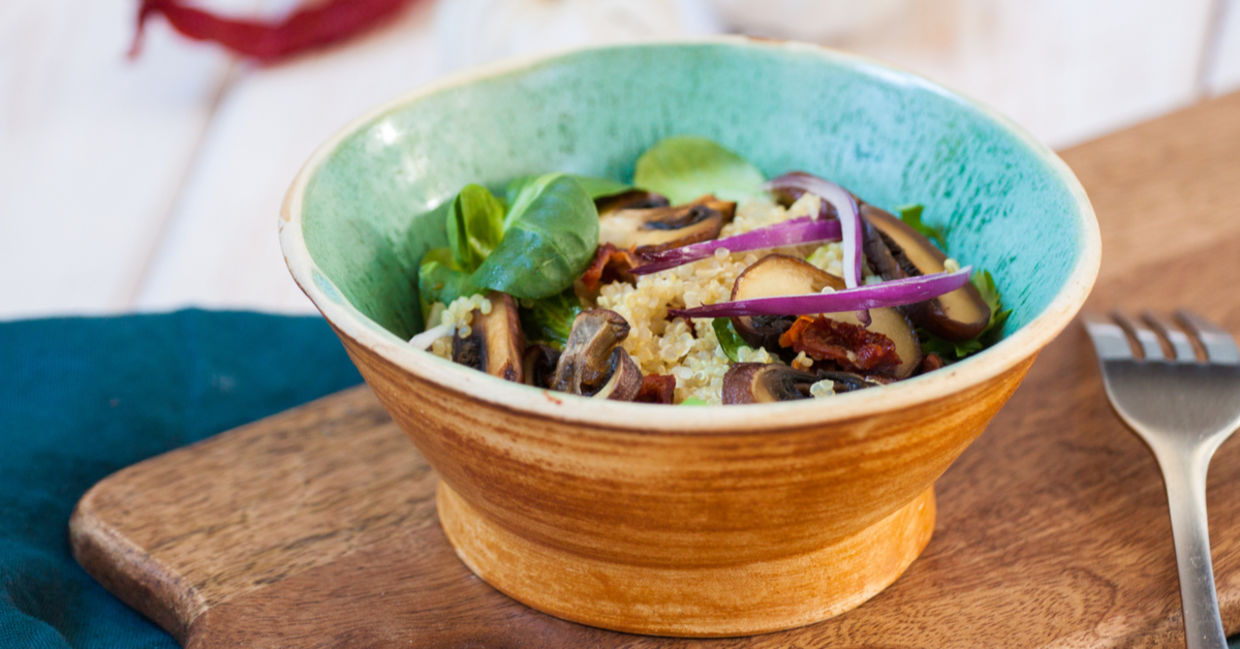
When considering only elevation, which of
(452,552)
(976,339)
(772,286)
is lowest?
(452,552)

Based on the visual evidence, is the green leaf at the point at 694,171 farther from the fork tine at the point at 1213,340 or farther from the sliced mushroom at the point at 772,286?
the fork tine at the point at 1213,340

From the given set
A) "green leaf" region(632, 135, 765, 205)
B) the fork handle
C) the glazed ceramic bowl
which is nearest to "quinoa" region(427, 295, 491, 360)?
the glazed ceramic bowl

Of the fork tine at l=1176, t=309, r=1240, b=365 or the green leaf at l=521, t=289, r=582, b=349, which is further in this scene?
the fork tine at l=1176, t=309, r=1240, b=365

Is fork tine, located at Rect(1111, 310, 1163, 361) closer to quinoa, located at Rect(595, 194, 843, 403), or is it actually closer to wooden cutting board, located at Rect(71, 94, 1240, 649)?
wooden cutting board, located at Rect(71, 94, 1240, 649)

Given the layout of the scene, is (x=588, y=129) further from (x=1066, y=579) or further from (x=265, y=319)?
(x=1066, y=579)

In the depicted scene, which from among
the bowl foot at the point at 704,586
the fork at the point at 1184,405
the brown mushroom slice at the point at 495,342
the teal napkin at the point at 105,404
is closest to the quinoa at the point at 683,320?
the brown mushroom slice at the point at 495,342

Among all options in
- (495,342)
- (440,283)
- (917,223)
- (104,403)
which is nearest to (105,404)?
(104,403)

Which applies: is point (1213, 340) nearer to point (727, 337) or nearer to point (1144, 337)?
point (1144, 337)
